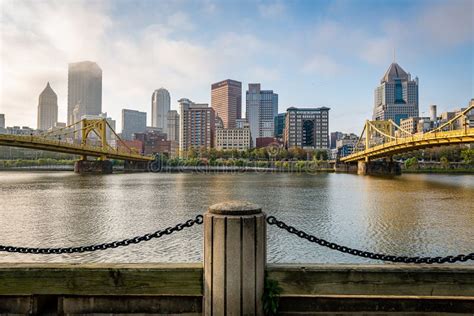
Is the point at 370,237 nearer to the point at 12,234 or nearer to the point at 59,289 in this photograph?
the point at 59,289

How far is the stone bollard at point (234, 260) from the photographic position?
13.6ft

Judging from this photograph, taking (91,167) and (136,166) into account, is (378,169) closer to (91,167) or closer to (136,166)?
(91,167)

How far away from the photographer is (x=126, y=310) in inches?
180

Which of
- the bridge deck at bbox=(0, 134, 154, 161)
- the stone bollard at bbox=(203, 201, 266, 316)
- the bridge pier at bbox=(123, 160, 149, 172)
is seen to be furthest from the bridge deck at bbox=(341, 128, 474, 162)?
the bridge pier at bbox=(123, 160, 149, 172)

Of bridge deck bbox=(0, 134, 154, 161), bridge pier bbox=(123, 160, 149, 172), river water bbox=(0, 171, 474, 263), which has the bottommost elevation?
river water bbox=(0, 171, 474, 263)

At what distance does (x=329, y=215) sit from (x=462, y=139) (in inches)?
1378

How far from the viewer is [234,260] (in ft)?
13.6

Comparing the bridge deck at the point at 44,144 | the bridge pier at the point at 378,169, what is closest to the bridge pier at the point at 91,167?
the bridge deck at the point at 44,144

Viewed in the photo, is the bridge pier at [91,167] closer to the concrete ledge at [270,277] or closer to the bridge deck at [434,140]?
the bridge deck at [434,140]

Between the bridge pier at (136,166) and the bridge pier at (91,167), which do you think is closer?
the bridge pier at (91,167)

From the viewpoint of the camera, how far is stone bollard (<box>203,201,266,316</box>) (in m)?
4.16

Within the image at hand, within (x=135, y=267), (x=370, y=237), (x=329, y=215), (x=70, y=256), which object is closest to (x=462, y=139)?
(x=329, y=215)

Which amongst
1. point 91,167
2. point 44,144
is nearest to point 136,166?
point 91,167

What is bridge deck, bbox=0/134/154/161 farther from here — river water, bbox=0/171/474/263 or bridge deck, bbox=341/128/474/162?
bridge deck, bbox=341/128/474/162
